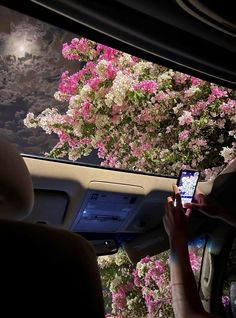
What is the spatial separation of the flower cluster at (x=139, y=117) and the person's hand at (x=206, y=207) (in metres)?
1.72

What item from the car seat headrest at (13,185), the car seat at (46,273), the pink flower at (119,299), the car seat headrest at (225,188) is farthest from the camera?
the pink flower at (119,299)

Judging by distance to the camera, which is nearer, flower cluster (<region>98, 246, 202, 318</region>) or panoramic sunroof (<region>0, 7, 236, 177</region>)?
panoramic sunroof (<region>0, 7, 236, 177</region>)

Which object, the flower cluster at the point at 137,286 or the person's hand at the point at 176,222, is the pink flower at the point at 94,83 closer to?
the flower cluster at the point at 137,286

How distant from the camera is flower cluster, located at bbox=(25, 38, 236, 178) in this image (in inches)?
183

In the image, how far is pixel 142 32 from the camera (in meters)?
1.97

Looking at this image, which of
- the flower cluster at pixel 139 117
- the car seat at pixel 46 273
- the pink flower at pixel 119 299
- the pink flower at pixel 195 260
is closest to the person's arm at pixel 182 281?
the car seat at pixel 46 273

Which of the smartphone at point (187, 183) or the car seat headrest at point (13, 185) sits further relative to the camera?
the smartphone at point (187, 183)

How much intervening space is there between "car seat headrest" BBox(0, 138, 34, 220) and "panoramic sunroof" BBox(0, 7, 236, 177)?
3152 mm

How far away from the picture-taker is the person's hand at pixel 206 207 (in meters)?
2.73

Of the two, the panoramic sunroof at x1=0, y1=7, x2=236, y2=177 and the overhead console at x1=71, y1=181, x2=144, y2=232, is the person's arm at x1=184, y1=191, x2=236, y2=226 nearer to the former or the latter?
the overhead console at x1=71, y1=181, x2=144, y2=232

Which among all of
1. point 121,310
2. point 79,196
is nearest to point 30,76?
point 121,310

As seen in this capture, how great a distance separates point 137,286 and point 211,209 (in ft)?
9.06

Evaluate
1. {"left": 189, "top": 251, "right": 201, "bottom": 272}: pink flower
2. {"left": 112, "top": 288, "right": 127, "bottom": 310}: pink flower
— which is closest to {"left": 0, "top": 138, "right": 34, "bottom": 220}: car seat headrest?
{"left": 189, "top": 251, "right": 201, "bottom": 272}: pink flower

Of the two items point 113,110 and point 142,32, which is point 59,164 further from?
point 113,110
